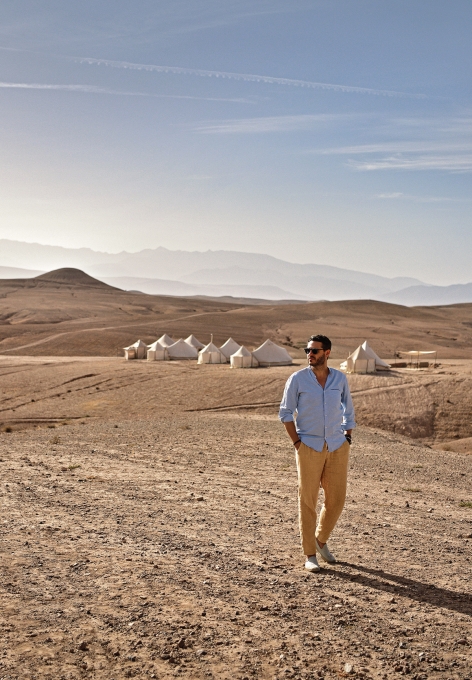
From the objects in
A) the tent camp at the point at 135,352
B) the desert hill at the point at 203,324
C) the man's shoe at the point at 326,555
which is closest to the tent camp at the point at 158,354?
the tent camp at the point at 135,352

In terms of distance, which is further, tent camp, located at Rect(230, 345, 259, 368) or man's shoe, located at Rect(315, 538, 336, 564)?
tent camp, located at Rect(230, 345, 259, 368)

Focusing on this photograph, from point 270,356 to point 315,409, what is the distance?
3742cm

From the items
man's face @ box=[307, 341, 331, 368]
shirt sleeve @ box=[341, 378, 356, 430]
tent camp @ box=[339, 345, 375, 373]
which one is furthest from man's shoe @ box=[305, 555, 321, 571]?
tent camp @ box=[339, 345, 375, 373]

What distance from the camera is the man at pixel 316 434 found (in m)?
6.43

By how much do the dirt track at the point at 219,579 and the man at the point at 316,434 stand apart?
0.62m

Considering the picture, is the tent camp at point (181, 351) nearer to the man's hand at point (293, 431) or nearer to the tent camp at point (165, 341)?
the tent camp at point (165, 341)

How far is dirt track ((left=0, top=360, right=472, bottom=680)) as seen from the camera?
4.89 meters

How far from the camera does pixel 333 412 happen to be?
648 cm

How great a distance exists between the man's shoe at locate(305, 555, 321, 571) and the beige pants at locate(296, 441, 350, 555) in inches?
2.4

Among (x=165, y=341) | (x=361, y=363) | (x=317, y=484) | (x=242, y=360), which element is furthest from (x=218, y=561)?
(x=165, y=341)

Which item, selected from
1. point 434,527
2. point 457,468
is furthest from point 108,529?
point 457,468

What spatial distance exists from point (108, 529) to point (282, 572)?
259cm

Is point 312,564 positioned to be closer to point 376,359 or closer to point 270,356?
point 376,359

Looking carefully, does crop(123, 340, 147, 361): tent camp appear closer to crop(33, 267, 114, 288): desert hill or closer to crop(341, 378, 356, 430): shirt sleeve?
crop(341, 378, 356, 430): shirt sleeve
